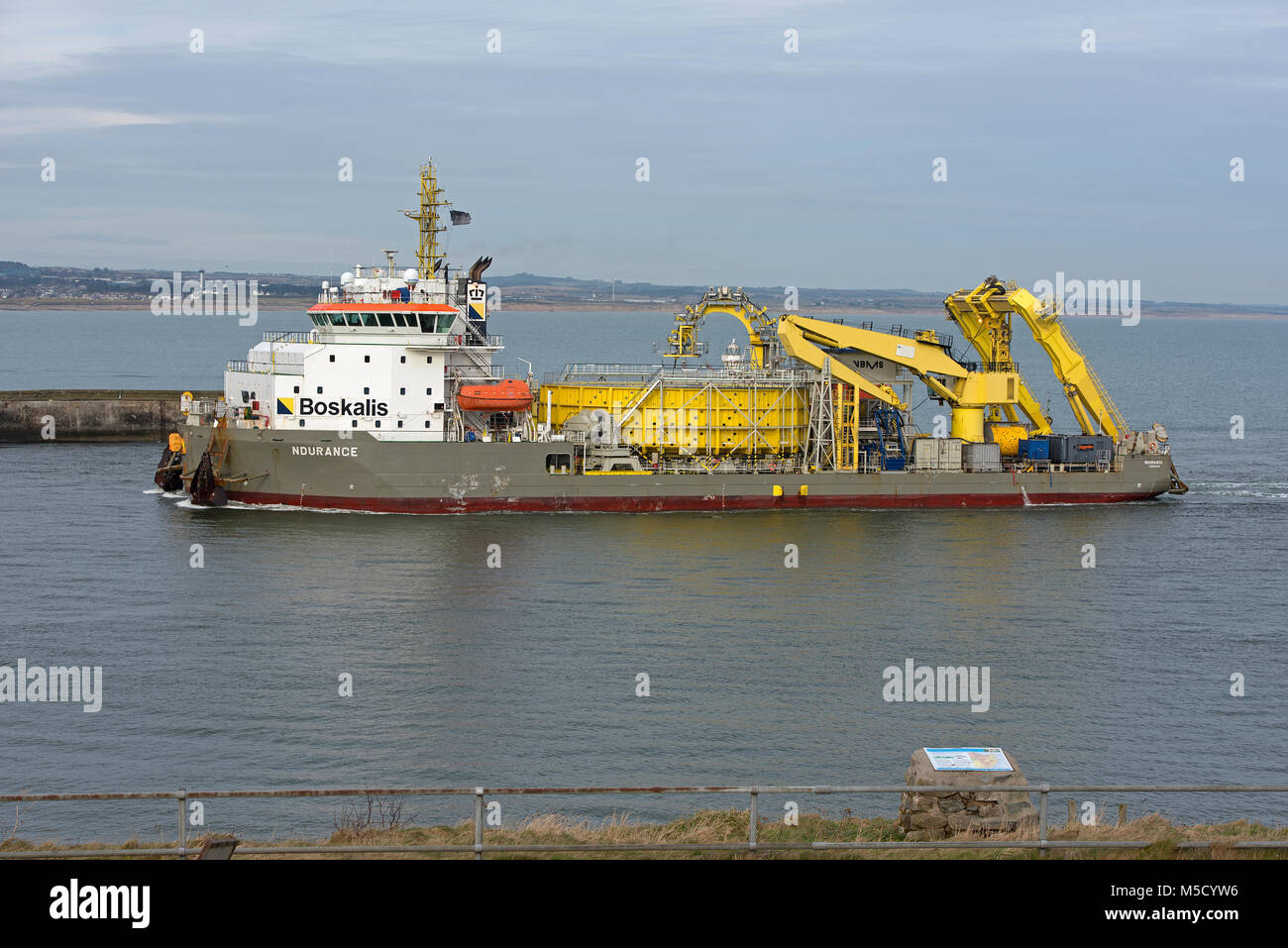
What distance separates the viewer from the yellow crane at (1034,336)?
54.9 metres

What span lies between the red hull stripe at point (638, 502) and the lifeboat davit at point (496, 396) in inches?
125

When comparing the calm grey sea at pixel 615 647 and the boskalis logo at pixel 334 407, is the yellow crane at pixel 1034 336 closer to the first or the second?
A: the calm grey sea at pixel 615 647

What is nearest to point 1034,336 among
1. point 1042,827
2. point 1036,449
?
point 1036,449

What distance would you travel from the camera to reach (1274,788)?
13234mm

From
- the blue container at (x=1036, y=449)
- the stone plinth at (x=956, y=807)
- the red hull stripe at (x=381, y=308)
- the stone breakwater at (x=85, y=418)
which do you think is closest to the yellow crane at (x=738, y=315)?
the red hull stripe at (x=381, y=308)

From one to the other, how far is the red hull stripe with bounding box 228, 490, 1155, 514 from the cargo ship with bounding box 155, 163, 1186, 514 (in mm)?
60

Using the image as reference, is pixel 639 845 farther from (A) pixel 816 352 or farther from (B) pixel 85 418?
(B) pixel 85 418

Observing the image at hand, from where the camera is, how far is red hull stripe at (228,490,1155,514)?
4809 cm

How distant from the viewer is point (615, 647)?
31.5 m

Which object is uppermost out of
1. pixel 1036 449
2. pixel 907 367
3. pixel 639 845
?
pixel 907 367

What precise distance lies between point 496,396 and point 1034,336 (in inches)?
836
